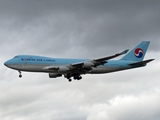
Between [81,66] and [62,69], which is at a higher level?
[81,66]

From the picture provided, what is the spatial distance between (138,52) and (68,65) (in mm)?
22266

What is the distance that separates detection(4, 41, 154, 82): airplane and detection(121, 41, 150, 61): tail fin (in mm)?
1934

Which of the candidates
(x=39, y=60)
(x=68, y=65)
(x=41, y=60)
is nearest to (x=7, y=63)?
(x=39, y=60)

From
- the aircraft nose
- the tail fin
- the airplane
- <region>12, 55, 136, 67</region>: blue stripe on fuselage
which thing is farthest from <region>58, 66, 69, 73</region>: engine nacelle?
the tail fin

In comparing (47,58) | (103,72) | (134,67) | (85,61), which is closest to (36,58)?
(47,58)

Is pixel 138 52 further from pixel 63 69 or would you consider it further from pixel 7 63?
pixel 7 63

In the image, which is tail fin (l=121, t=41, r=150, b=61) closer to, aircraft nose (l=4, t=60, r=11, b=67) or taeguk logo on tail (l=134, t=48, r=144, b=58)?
taeguk logo on tail (l=134, t=48, r=144, b=58)

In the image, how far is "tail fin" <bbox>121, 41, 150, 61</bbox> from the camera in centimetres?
10044

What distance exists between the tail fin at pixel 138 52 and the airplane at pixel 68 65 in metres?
1.93

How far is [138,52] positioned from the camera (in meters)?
102

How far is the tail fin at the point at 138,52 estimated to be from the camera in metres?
100

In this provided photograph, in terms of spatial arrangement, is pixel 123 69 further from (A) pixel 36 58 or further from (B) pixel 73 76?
(A) pixel 36 58

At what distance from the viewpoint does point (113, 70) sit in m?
95.9

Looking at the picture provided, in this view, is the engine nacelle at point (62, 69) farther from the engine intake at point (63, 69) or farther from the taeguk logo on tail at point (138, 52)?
the taeguk logo on tail at point (138, 52)
